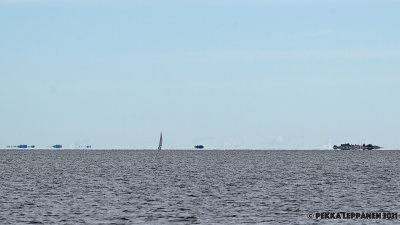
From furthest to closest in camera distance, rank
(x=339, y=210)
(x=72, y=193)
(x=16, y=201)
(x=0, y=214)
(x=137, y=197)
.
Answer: (x=72, y=193) < (x=137, y=197) < (x=16, y=201) < (x=339, y=210) < (x=0, y=214)

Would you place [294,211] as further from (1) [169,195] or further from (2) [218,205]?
(1) [169,195]

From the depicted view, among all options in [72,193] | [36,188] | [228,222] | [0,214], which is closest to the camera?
[228,222]

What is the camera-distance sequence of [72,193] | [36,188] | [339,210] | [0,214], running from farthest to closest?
[36,188]
[72,193]
[339,210]
[0,214]

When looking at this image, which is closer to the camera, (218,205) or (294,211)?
(294,211)

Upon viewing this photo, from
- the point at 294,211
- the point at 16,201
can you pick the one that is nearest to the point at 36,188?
the point at 16,201

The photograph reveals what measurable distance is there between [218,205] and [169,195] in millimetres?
14809

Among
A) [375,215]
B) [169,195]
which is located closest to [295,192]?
[169,195]

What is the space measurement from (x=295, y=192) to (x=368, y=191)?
Result: 11.4 m

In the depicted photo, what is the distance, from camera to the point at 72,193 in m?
94.6

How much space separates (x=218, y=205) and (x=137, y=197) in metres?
14.6

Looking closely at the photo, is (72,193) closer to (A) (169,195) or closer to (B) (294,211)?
(A) (169,195)

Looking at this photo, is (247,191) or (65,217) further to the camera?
(247,191)

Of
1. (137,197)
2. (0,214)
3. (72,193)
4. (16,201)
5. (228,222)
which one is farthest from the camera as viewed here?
(72,193)

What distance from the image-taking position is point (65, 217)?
67250 millimetres
